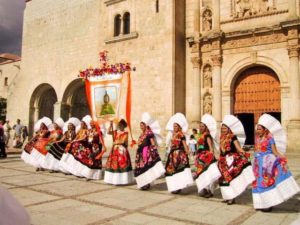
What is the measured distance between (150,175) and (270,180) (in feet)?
8.64

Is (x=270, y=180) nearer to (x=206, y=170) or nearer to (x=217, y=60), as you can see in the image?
(x=206, y=170)

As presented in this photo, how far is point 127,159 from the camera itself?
7.79 meters

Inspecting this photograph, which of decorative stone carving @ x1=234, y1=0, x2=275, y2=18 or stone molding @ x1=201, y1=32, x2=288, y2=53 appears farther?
decorative stone carving @ x1=234, y1=0, x2=275, y2=18

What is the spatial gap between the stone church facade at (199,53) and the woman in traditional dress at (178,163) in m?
8.78

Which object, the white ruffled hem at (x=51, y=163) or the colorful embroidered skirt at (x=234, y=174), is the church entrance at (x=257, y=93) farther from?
the colorful embroidered skirt at (x=234, y=174)

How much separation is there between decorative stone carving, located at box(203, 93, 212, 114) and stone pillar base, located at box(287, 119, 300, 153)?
402cm

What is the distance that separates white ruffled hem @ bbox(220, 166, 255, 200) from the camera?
224 inches

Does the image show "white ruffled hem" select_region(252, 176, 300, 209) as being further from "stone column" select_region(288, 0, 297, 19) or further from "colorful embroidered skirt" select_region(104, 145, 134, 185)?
"stone column" select_region(288, 0, 297, 19)

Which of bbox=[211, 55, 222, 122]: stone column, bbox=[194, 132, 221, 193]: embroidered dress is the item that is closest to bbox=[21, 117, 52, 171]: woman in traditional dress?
bbox=[194, 132, 221, 193]: embroidered dress

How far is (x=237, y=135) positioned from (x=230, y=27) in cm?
1144

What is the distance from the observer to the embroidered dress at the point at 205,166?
6.15 meters

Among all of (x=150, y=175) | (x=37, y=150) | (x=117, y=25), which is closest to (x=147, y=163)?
(x=150, y=175)

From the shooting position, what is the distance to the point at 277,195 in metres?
5.21

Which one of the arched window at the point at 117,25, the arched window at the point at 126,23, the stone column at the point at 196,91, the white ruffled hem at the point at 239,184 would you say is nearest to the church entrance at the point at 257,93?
the stone column at the point at 196,91
